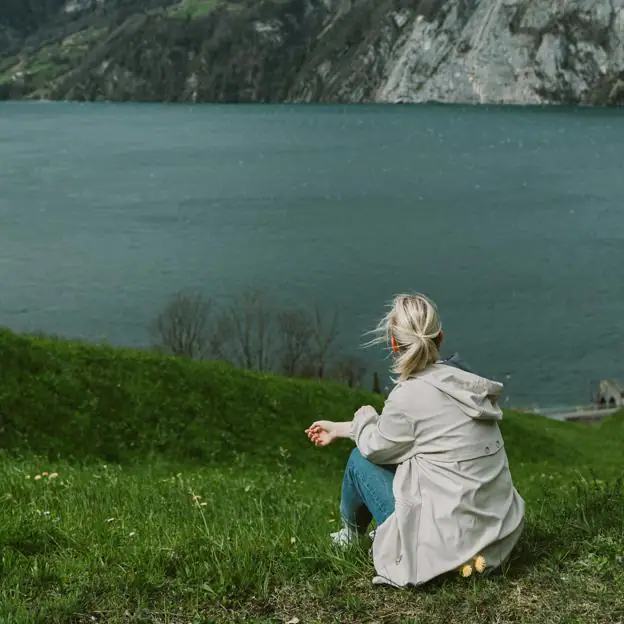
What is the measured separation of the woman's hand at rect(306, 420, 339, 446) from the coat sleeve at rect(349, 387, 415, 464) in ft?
1.25

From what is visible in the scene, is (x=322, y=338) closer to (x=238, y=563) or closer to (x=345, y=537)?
(x=345, y=537)

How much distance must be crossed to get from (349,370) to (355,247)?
25228 mm

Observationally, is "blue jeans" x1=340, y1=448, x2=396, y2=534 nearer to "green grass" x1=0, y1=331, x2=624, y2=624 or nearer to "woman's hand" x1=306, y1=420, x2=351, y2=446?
"woman's hand" x1=306, y1=420, x2=351, y2=446

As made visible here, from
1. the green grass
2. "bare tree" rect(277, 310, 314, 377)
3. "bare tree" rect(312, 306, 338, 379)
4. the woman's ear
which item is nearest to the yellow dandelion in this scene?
the green grass

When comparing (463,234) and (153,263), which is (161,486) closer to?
(153,263)

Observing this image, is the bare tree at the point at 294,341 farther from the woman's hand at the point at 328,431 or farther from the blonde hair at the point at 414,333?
the blonde hair at the point at 414,333

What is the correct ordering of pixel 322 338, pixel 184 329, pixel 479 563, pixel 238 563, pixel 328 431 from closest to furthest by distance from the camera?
1. pixel 479 563
2. pixel 238 563
3. pixel 328 431
4. pixel 322 338
5. pixel 184 329

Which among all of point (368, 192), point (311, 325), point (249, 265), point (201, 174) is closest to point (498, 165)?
point (368, 192)

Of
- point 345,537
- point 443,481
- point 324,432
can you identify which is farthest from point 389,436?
point 345,537

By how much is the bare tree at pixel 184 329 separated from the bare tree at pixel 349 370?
9883 mm

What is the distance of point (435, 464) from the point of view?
622 cm

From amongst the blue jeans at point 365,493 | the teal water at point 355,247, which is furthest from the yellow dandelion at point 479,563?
the teal water at point 355,247

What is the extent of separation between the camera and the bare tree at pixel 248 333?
202 feet

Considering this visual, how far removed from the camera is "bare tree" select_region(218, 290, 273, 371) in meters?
61.7
